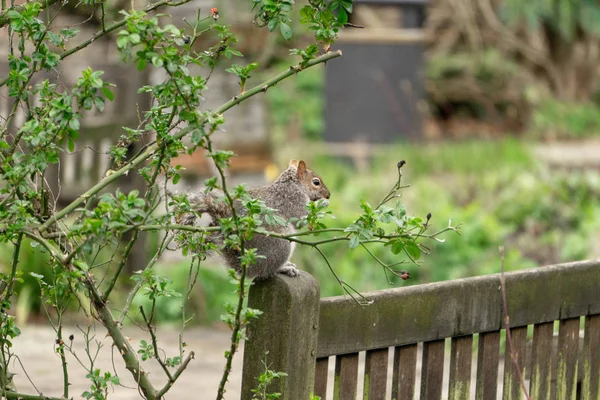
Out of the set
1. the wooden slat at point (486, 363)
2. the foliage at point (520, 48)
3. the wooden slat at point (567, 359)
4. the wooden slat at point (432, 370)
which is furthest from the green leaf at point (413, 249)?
the foliage at point (520, 48)

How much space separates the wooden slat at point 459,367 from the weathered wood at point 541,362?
0.98 ft

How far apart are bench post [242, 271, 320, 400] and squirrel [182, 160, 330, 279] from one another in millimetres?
97

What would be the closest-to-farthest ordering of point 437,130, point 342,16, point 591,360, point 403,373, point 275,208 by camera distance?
point 342,16, point 403,373, point 591,360, point 275,208, point 437,130

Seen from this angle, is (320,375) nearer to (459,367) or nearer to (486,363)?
(459,367)

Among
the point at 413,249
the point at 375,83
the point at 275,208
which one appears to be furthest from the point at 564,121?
the point at 413,249

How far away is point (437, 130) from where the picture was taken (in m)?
16.8

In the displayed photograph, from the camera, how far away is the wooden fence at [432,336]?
2.36m

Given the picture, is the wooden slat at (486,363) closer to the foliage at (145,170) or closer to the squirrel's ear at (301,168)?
the foliage at (145,170)

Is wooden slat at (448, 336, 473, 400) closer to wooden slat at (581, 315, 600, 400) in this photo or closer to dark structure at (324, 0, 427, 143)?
wooden slat at (581, 315, 600, 400)

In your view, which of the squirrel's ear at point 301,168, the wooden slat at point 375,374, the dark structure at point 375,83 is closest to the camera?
the wooden slat at point 375,374

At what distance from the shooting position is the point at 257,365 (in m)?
2.37

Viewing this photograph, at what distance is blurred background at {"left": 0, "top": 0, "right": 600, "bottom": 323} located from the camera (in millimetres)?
7312

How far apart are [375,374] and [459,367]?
1.05 ft

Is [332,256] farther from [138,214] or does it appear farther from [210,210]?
[138,214]
